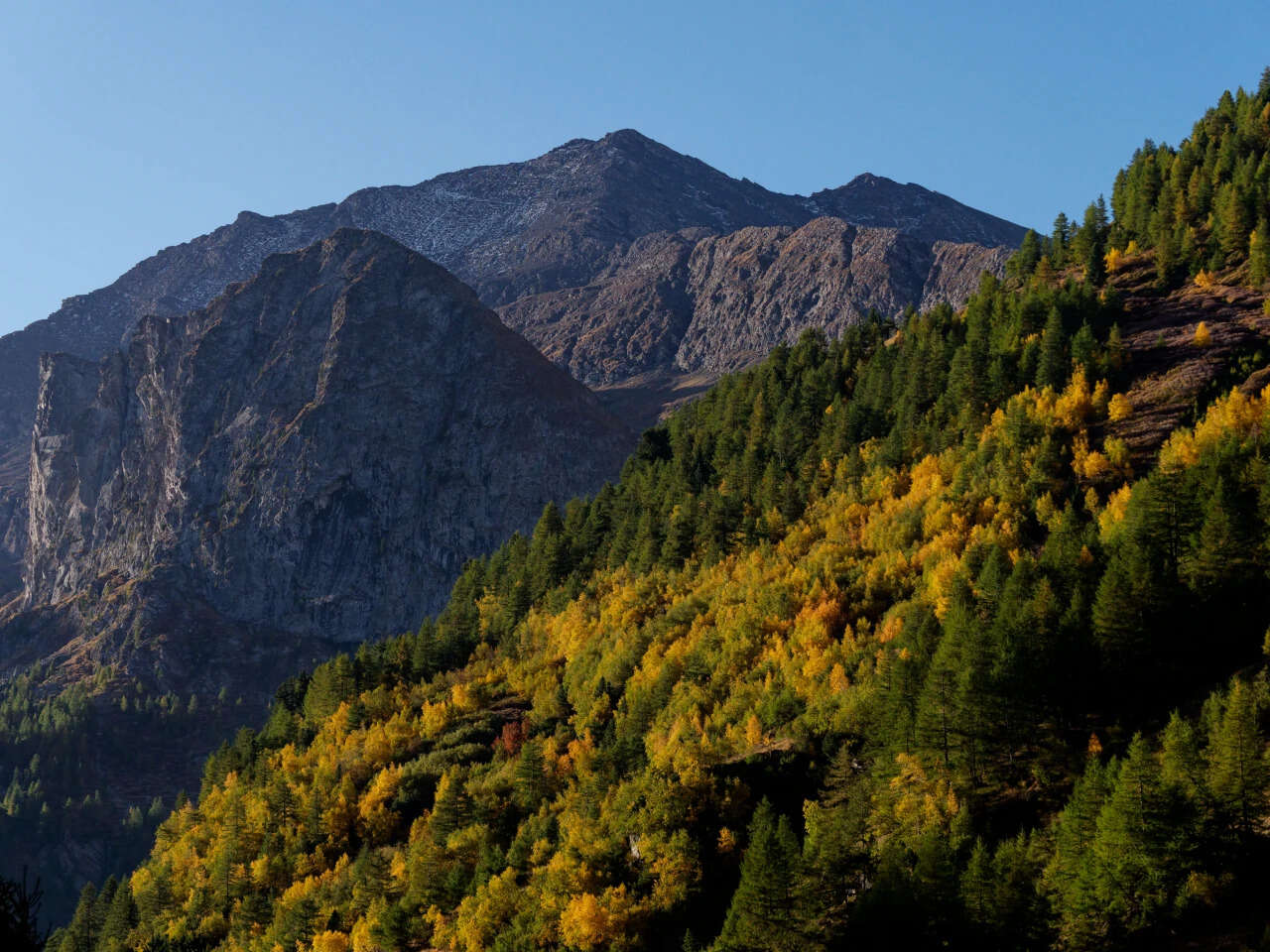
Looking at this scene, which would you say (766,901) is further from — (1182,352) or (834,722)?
(1182,352)

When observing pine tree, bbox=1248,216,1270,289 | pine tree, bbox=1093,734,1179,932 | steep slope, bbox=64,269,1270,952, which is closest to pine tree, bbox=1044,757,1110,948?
steep slope, bbox=64,269,1270,952

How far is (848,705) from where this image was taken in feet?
274

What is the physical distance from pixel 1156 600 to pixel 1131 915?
86.0 ft

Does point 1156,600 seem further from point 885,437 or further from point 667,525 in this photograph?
point 667,525

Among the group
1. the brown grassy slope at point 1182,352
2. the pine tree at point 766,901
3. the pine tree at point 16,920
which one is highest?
the brown grassy slope at point 1182,352

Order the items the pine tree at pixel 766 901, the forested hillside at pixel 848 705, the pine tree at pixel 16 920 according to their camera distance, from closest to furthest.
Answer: the pine tree at pixel 16 920
the forested hillside at pixel 848 705
the pine tree at pixel 766 901

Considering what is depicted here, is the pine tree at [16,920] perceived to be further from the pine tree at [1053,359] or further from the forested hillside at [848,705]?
the pine tree at [1053,359]

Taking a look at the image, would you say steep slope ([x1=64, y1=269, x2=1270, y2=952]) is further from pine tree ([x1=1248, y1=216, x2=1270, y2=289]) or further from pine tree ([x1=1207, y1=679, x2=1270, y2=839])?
pine tree ([x1=1248, y1=216, x2=1270, y2=289])

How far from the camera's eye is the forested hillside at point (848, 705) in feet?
205

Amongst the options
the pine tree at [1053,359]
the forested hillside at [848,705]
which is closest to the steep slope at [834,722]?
the forested hillside at [848,705]

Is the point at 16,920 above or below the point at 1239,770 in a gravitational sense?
above

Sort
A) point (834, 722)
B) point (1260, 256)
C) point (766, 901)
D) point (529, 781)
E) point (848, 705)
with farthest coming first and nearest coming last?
point (1260, 256)
point (529, 781)
point (848, 705)
point (834, 722)
point (766, 901)

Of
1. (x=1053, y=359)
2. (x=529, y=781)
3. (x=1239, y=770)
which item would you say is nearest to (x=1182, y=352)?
(x=1053, y=359)

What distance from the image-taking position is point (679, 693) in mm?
99188
